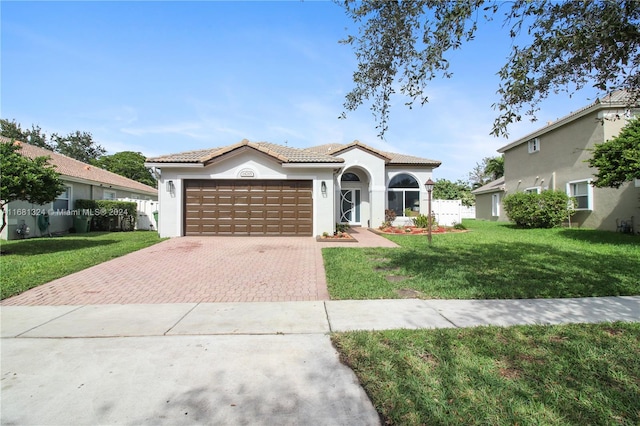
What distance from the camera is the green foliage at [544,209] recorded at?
56.7 ft

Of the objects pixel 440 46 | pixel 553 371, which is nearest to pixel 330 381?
pixel 553 371

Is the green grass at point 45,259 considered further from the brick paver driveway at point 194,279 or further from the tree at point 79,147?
the tree at point 79,147

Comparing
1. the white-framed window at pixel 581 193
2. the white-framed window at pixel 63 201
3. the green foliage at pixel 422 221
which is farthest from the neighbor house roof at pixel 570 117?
the white-framed window at pixel 63 201

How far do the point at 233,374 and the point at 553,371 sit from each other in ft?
10.1

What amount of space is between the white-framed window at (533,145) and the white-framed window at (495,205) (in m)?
6.19

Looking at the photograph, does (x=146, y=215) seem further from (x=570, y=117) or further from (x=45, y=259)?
(x=570, y=117)

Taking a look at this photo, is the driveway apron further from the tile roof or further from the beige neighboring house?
the beige neighboring house

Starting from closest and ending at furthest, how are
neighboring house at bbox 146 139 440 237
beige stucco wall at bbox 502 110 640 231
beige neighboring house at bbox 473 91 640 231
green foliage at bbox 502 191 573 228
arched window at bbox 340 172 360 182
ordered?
neighboring house at bbox 146 139 440 237, beige neighboring house at bbox 473 91 640 231, beige stucco wall at bbox 502 110 640 231, green foliage at bbox 502 191 573 228, arched window at bbox 340 172 360 182

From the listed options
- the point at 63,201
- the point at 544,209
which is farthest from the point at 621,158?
the point at 63,201

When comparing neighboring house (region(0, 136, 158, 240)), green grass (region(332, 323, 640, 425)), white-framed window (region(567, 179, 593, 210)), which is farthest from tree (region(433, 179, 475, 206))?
green grass (region(332, 323, 640, 425))

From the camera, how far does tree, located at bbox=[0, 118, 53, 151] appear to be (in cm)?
4050

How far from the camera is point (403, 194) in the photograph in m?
20.6

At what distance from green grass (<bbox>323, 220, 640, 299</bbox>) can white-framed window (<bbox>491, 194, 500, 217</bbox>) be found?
15.2 m

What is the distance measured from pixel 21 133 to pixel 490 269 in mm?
57597
